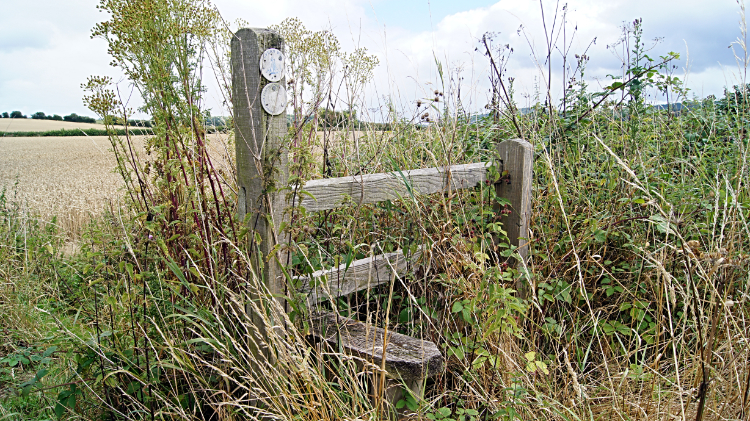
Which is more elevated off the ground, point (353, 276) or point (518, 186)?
point (518, 186)

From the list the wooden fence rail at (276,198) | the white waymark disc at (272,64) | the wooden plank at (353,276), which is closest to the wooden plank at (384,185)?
the wooden fence rail at (276,198)

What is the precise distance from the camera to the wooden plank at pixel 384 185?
225cm

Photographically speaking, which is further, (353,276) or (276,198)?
(353,276)

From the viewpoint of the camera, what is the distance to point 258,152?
203 centimetres

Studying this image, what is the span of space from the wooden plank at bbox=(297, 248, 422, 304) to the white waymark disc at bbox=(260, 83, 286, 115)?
79 cm

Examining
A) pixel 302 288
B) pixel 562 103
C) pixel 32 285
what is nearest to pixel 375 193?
pixel 302 288

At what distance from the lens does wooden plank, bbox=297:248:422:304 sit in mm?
2203

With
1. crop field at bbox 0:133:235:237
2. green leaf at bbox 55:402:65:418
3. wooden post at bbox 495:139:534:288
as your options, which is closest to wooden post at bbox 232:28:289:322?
crop field at bbox 0:133:235:237

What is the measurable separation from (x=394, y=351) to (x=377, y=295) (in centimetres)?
64

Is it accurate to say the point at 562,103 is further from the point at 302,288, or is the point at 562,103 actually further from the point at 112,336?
the point at 112,336

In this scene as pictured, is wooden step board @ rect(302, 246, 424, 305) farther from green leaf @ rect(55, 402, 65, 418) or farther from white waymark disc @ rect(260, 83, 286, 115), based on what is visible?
green leaf @ rect(55, 402, 65, 418)

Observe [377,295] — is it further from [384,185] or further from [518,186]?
[518,186]

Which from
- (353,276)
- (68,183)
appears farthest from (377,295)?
(68,183)

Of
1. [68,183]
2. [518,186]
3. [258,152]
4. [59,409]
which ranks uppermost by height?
[258,152]
